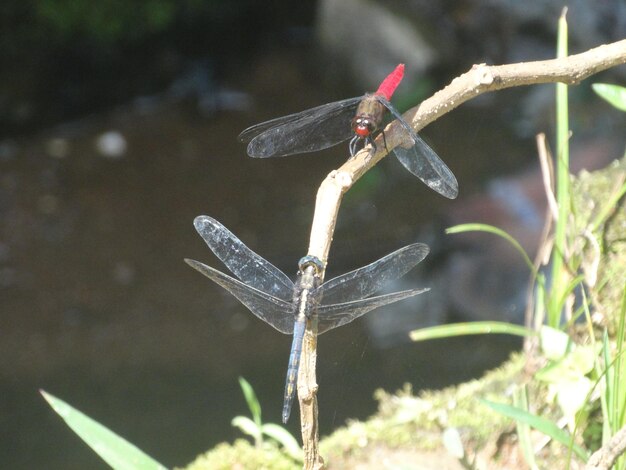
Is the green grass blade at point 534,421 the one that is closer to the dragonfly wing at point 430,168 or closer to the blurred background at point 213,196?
the dragonfly wing at point 430,168

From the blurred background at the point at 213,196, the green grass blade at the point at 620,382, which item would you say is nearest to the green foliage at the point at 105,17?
the blurred background at the point at 213,196

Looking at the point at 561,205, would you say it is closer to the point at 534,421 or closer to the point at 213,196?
the point at 534,421

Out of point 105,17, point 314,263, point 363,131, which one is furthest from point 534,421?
point 105,17

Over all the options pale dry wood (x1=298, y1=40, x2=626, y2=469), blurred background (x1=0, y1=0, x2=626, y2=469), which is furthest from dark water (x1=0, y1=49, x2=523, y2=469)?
pale dry wood (x1=298, y1=40, x2=626, y2=469)

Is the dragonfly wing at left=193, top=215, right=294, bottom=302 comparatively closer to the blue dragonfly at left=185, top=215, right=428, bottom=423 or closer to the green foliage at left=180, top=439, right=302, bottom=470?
the blue dragonfly at left=185, top=215, right=428, bottom=423

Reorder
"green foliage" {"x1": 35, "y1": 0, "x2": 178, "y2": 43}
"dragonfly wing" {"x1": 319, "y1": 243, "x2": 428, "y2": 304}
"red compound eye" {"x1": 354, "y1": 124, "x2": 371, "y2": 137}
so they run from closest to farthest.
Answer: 1. "dragonfly wing" {"x1": 319, "y1": 243, "x2": 428, "y2": 304}
2. "red compound eye" {"x1": 354, "y1": 124, "x2": 371, "y2": 137}
3. "green foliage" {"x1": 35, "y1": 0, "x2": 178, "y2": 43}
